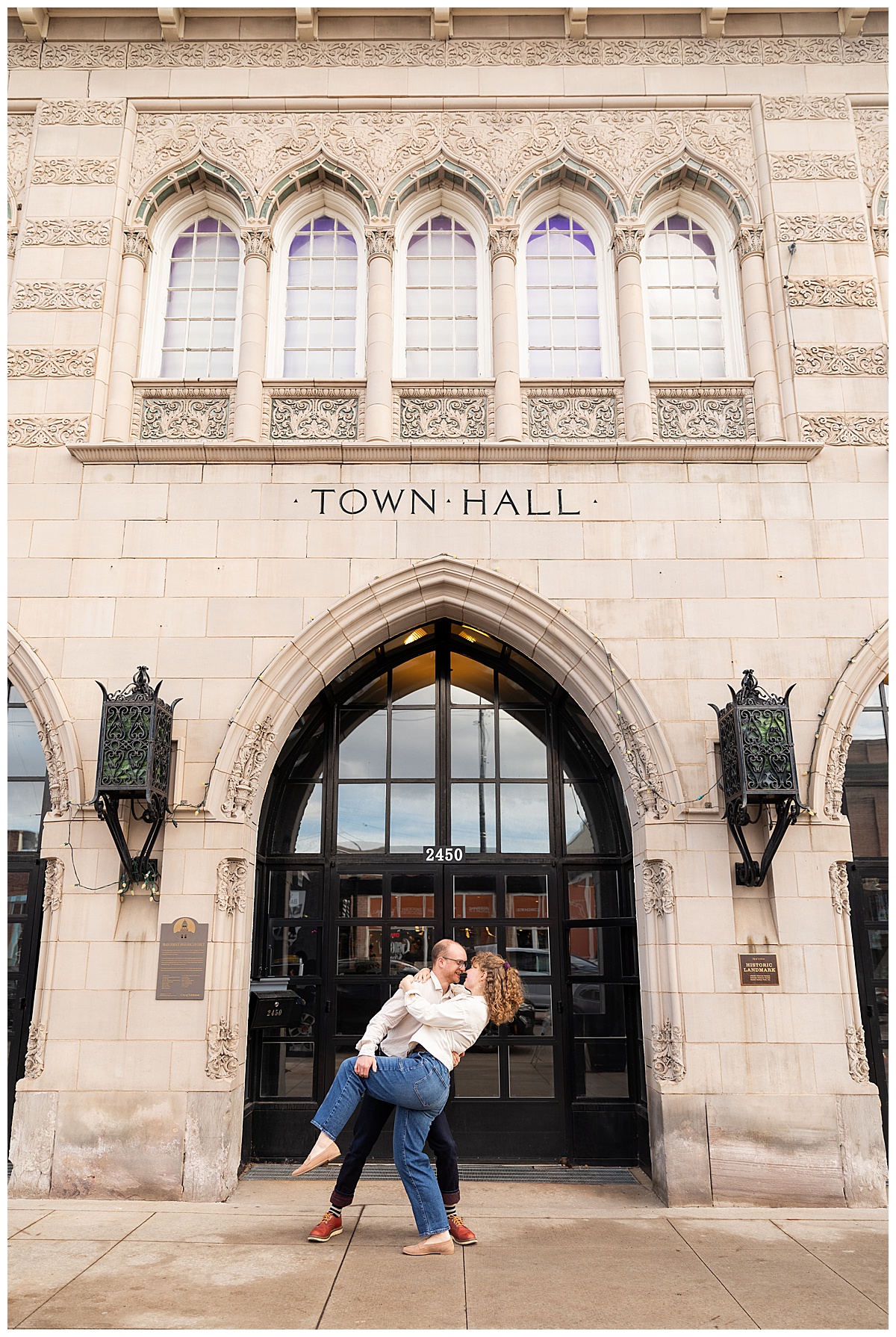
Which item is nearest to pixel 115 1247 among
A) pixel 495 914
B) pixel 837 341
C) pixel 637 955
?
pixel 495 914

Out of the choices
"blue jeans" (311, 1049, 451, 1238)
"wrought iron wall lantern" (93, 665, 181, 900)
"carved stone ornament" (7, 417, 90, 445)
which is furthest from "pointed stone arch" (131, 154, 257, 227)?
"blue jeans" (311, 1049, 451, 1238)

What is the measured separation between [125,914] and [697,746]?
204 inches

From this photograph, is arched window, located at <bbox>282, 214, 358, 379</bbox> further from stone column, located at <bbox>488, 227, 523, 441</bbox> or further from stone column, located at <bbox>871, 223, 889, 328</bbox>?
stone column, located at <bbox>871, 223, 889, 328</bbox>

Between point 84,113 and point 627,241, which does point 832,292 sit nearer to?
point 627,241

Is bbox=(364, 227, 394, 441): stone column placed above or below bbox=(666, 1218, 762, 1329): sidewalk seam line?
above

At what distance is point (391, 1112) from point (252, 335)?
729 cm

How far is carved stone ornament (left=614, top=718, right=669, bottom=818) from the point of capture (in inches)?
302

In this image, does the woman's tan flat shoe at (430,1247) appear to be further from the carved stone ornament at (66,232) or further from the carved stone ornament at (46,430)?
the carved stone ornament at (66,232)

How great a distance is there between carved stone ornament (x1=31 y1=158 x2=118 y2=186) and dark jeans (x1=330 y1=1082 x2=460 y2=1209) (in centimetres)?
944

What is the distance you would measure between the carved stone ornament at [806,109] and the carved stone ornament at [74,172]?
7162 millimetres

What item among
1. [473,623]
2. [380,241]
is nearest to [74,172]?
[380,241]

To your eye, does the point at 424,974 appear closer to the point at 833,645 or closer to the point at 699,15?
the point at 833,645

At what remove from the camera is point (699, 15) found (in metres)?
9.75

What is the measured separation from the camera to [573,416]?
8859 millimetres
